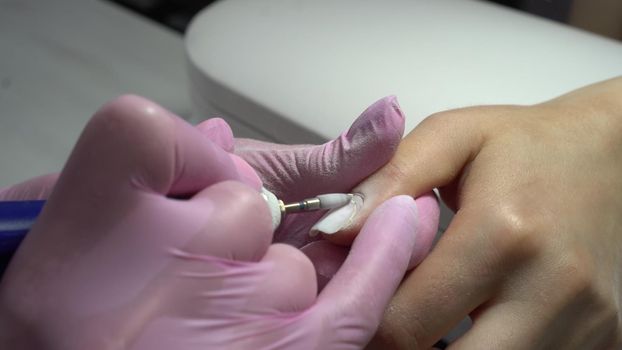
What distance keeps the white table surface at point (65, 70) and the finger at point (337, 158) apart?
593 mm

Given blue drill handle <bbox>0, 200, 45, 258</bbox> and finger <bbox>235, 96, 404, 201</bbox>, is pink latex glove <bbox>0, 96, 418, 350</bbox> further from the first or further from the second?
finger <bbox>235, 96, 404, 201</bbox>

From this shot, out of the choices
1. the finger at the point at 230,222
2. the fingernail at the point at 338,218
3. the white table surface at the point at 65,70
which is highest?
the finger at the point at 230,222

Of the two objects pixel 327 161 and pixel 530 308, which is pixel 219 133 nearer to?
pixel 327 161

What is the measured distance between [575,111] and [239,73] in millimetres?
388

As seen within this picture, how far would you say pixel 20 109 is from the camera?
1127 millimetres

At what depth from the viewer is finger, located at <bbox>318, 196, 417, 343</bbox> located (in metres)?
0.43

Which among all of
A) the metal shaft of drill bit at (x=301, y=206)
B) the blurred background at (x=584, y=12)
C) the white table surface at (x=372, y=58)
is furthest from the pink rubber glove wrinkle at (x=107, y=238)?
the blurred background at (x=584, y=12)

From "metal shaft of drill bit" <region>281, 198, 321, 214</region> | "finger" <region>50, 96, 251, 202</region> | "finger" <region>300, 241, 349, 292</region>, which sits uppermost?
"finger" <region>50, 96, 251, 202</region>

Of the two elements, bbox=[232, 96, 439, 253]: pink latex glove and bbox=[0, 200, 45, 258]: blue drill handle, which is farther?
bbox=[232, 96, 439, 253]: pink latex glove

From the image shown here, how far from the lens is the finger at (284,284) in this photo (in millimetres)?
399

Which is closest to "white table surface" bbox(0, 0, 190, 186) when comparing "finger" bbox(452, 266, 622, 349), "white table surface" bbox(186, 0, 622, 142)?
"white table surface" bbox(186, 0, 622, 142)

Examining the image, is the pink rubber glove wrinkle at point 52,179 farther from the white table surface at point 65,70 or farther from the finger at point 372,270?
the white table surface at point 65,70

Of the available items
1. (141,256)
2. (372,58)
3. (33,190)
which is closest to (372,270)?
(141,256)

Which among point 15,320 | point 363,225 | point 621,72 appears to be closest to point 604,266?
point 363,225
